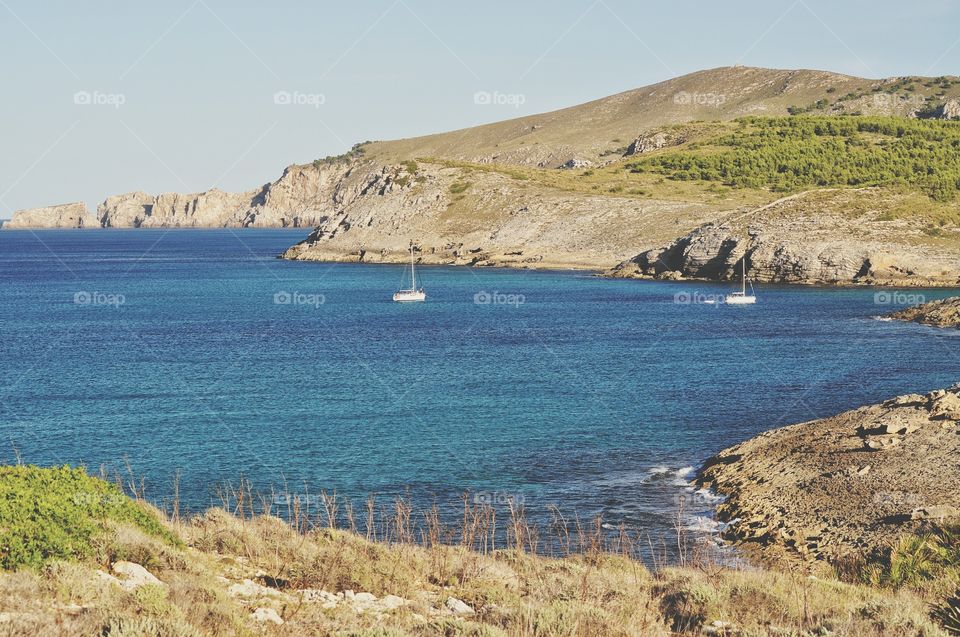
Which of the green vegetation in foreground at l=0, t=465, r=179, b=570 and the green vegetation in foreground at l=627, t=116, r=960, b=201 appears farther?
the green vegetation in foreground at l=627, t=116, r=960, b=201

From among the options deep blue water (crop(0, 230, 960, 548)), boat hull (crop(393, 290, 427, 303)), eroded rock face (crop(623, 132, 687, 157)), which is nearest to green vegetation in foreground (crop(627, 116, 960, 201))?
eroded rock face (crop(623, 132, 687, 157))

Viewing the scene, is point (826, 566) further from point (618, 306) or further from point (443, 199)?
point (443, 199)

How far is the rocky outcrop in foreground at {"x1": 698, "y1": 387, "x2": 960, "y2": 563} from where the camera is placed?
24688 millimetres

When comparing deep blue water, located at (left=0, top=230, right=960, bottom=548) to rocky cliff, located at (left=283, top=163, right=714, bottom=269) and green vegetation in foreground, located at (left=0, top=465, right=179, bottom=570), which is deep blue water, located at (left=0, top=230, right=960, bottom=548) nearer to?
green vegetation in foreground, located at (left=0, top=465, right=179, bottom=570)

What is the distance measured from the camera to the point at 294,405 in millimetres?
44812

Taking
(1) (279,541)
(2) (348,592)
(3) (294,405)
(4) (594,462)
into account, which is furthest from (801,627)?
(3) (294,405)

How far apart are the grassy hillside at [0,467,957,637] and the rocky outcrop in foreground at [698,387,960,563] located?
155 inches

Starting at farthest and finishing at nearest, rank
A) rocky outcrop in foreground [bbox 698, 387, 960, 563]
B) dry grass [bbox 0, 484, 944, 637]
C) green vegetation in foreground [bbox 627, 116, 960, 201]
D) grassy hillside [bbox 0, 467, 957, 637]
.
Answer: green vegetation in foreground [bbox 627, 116, 960, 201]
rocky outcrop in foreground [bbox 698, 387, 960, 563]
grassy hillside [bbox 0, 467, 957, 637]
dry grass [bbox 0, 484, 944, 637]

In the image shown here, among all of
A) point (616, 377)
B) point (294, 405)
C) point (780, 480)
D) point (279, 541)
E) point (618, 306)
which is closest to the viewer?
point (279, 541)

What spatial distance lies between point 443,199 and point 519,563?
138 metres

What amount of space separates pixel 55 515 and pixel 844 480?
22.0 m

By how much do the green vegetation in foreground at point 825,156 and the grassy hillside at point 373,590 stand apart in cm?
12232

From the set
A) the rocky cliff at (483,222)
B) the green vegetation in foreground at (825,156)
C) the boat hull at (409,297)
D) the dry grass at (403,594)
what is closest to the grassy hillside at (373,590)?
the dry grass at (403,594)

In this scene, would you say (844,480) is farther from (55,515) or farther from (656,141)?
(656,141)
